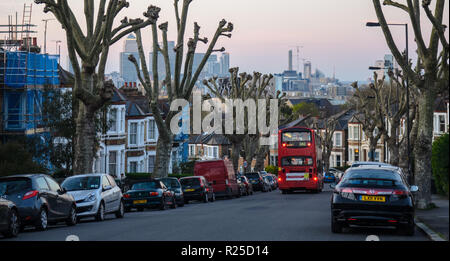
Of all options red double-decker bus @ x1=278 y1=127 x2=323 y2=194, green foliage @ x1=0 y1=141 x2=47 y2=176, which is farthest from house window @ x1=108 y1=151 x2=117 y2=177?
green foliage @ x1=0 y1=141 x2=47 y2=176

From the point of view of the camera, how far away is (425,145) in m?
26.8

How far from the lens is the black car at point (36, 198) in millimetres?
19094

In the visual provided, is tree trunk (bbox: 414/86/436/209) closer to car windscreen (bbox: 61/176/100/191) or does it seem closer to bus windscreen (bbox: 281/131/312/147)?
car windscreen (bbox: 61/176/100/191)

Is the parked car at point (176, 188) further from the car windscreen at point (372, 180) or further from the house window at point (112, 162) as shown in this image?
the house window at point (112, 162)

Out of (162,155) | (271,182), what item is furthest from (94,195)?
(271,182)

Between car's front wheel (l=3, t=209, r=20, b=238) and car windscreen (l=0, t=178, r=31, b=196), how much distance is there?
177 centimetres

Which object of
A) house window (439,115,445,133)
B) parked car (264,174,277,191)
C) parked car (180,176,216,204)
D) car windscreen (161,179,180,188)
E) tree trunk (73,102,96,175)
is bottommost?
parked car (264,174,277,191)

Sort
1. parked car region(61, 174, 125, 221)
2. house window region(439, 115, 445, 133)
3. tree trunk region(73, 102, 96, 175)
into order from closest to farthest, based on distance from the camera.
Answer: parked car region(61, 174, 125, 221) < tree trunk region(73, 102, 96, 175) < house window region(439, 115, 445, 133)

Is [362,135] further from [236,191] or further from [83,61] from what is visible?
[83,61]

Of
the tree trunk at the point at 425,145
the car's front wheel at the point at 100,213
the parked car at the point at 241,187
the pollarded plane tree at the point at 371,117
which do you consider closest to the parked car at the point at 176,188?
the car's front wheel at the point at 100,213

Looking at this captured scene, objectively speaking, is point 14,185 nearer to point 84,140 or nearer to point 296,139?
point 84,140

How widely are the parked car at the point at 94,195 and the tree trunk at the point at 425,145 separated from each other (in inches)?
410

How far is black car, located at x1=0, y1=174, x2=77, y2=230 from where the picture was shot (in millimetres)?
19094
